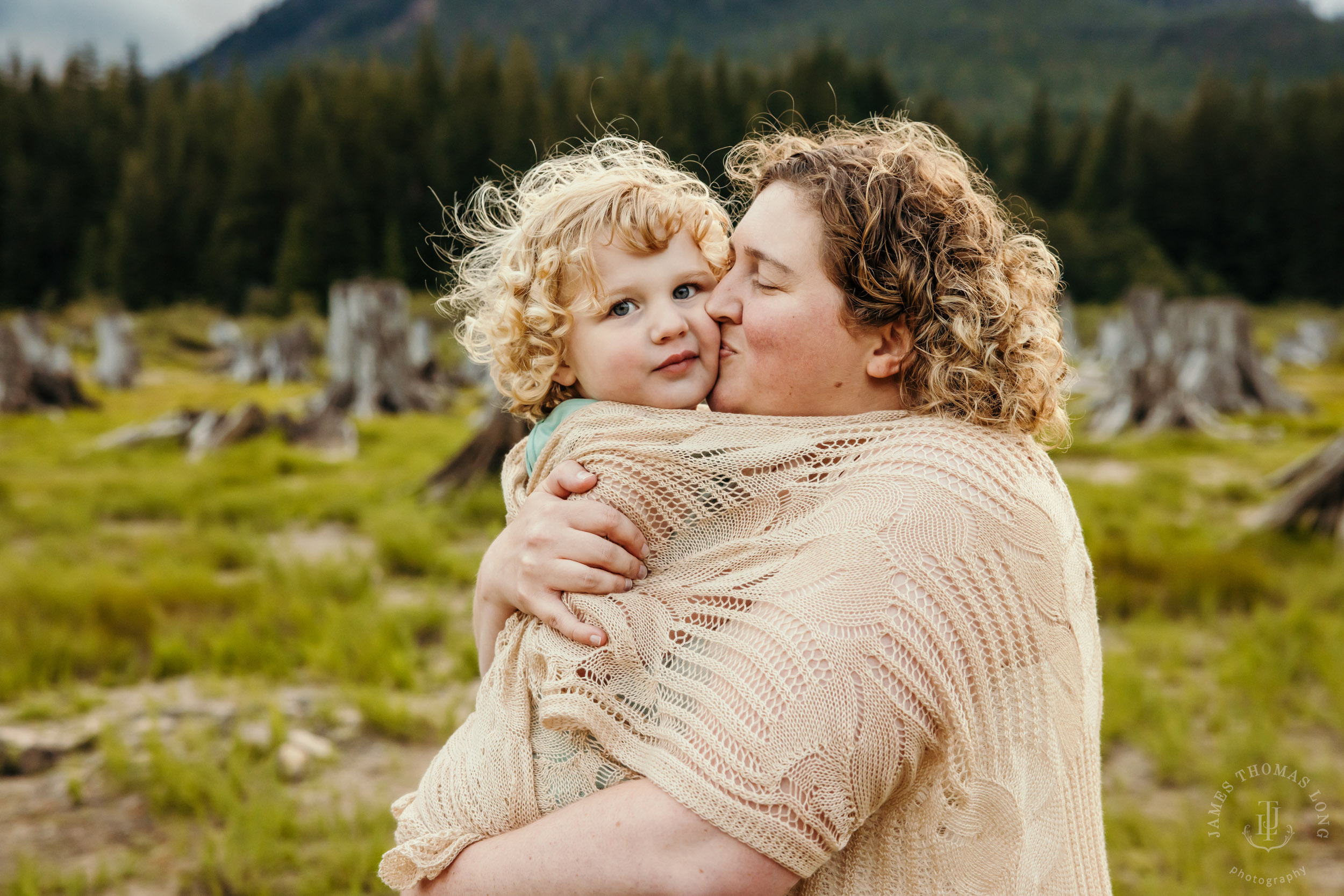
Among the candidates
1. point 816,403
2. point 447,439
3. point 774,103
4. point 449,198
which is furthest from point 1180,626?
point 774,103

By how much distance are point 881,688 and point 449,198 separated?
112 feet

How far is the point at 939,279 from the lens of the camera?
1.42 m

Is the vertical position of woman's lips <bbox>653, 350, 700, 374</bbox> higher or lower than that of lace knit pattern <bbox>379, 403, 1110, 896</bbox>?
higher

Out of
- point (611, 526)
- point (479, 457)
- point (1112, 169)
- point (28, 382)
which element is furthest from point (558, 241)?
point (1112, 169)

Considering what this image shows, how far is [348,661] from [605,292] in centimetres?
345

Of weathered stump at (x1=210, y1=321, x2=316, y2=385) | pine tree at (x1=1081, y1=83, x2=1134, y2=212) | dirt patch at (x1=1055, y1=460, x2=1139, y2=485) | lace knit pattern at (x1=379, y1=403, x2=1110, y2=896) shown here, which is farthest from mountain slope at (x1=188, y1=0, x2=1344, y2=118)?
lace knit pattern at (x1=379, y1=403, x2=1110, y2=896)

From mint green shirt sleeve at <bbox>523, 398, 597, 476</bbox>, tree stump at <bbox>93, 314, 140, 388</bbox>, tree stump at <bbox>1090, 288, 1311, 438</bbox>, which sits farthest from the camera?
tree stump at <bbox>93, 314, 140, 388</bbox>

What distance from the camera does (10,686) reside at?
437cm

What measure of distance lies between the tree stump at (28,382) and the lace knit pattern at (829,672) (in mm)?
14358

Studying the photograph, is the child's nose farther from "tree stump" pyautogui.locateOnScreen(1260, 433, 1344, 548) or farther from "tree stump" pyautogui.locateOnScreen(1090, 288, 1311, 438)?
"tree stump" pyautogui.locateOnScreen(1090, 288, 1311, 438)

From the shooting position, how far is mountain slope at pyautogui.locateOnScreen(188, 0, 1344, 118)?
2968 inches

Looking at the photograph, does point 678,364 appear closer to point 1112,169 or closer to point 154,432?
point 154,432

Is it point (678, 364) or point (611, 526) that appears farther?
point (678, 364)

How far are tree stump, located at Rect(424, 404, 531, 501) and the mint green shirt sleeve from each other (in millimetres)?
5939
